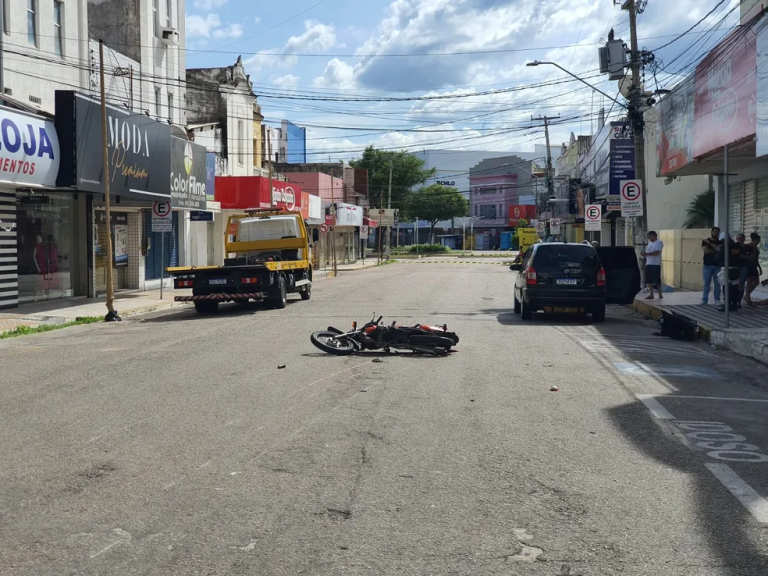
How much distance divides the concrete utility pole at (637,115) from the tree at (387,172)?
74.6 metres

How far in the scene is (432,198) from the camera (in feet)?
360

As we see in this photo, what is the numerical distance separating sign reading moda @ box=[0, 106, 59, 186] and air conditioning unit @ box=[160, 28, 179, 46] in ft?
49.2

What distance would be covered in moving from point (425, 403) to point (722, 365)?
18.7 ft

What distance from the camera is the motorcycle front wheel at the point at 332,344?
12.5 m

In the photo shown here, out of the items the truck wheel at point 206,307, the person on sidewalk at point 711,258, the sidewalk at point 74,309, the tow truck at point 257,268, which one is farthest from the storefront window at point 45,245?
the person on sidewalk at point 711,258

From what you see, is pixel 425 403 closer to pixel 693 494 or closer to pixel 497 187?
pixel 693 494

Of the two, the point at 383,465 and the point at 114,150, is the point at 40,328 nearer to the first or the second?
the point at 114,150

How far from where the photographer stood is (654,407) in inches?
351

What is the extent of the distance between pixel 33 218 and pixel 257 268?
6.66 meters

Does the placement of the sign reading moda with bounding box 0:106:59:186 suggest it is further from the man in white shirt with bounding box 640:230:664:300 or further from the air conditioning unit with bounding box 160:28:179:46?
the air conditioning unit with bounding box 160:28:179:46

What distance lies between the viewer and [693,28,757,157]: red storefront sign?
58.7 feet

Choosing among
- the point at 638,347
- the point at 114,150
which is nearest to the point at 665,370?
the point at 638,347

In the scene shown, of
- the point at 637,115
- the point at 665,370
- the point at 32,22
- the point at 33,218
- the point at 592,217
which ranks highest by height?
the point at 32,22

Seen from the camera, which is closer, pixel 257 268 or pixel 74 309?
pixel 257 268
